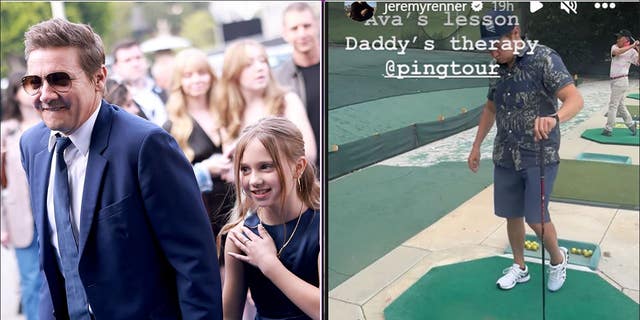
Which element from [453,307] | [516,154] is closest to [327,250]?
[453,307]

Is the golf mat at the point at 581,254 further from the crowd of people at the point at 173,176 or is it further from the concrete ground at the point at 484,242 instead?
the crowd of people at the point at 173,176

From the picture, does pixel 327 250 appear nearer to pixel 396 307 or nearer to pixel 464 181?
pixel 396 307

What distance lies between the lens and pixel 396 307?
99.5 inches

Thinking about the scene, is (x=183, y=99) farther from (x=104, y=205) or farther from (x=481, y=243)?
(x=481, y=243)

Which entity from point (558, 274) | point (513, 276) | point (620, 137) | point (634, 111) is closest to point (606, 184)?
point (620, 137)

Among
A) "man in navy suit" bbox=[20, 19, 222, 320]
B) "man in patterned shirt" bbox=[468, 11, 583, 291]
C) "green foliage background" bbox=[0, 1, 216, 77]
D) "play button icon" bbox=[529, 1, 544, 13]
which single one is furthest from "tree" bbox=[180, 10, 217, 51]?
"play button icon" bbox=[529, 1, 544, 13]

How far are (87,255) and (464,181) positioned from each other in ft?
4.86

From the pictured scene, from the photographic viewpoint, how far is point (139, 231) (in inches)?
93.7

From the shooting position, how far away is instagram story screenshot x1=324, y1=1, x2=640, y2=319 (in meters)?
2.33

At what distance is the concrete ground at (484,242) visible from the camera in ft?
7.66

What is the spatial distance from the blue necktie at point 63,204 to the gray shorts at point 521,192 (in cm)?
166

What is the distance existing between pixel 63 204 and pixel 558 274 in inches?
76.7

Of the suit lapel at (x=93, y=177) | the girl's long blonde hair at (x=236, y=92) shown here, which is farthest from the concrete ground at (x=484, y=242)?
the suit lapel at (x=93, y=177)

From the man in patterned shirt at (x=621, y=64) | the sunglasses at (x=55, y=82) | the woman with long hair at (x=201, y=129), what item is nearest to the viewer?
the man in patterned shirt at (x=621, y=64)
